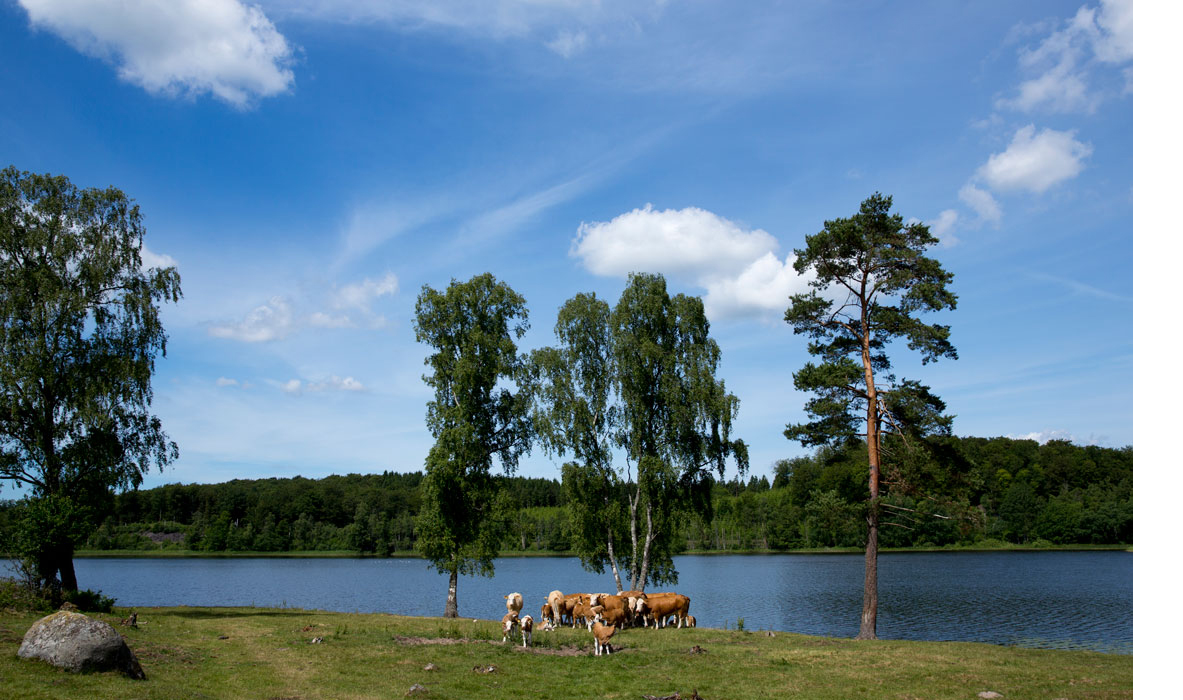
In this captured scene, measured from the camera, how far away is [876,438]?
2422 centimetres

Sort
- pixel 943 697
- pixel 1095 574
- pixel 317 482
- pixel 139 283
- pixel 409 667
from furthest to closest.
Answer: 1. pixel 317 482
2. pixel 1095 574
3. pixel 139 283
4. pixel 409 667
5. pixel 943 697

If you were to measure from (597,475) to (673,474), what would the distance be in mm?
3788

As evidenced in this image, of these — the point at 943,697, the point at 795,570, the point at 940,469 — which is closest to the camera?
the point at 943,697

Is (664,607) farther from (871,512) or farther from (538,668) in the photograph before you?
(538,668)

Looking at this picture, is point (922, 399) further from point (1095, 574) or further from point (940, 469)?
point (1095, 574)

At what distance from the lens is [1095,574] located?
2398 inches

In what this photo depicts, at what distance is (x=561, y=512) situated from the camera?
424ft

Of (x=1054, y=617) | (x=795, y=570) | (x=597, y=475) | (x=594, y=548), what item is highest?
(x=597, y=475)

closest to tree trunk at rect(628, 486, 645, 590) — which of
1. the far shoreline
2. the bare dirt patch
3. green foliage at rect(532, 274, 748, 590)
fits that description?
green foliage at rect(532, 274, 748, 590)

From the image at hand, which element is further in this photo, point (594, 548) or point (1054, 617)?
point (1054, 617)

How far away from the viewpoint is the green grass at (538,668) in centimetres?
1298
